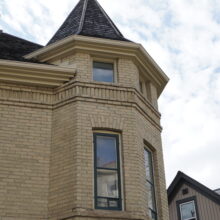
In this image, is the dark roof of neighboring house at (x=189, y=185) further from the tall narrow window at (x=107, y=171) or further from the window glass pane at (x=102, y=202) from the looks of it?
the window glass pane at (x=102, y=202)

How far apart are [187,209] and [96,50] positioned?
13.2m

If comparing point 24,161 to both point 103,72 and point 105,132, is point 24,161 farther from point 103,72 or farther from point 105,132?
point 103,72

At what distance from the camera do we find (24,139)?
436 inches

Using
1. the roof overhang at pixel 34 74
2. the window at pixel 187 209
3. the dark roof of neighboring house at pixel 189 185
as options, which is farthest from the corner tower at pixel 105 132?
the window at pixel 187 209

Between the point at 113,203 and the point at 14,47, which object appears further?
the point at 14,47

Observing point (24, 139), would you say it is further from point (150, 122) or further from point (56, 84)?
point (150, 122)

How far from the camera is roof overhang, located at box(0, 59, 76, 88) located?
11.7 meters

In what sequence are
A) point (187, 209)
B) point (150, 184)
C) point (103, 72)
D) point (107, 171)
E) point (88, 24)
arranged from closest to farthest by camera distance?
point (107, 171), point (150, 184), point (103, 72), point (88, 24), point (187, 209)

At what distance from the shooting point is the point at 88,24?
14.3 meters

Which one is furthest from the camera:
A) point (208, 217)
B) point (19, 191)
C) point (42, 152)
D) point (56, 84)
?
point (208, 217)

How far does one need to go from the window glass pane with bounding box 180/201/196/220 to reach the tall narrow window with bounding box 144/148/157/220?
36.6ft

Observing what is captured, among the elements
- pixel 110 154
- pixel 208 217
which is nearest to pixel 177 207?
pixel 208 217

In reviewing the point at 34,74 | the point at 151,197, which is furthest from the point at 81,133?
the point at 151,197

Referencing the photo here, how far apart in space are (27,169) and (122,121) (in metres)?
2.86
